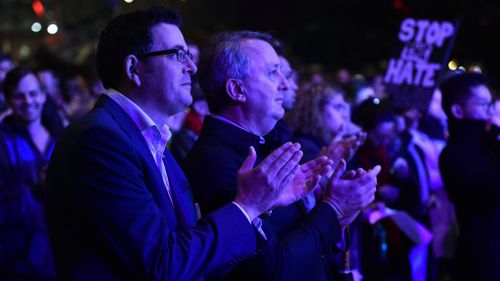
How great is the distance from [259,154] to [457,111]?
87.5 inches

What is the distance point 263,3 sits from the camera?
20.2 meters

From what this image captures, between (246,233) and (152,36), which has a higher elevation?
(152,36)

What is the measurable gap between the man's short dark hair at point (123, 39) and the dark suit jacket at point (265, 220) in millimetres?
617

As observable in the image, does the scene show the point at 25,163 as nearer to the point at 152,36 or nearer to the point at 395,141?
the point at 152,36

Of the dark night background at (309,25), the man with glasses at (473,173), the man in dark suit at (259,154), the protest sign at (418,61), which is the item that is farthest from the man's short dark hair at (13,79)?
the dark night background at (309,25)

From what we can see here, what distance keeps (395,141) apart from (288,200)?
387 centimetres

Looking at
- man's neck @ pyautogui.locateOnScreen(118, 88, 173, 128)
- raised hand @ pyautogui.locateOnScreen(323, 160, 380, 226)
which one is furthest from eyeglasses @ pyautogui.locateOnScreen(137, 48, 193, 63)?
raised hand @ pyautogui.locateOnScreen(323, 160, 380, 226)

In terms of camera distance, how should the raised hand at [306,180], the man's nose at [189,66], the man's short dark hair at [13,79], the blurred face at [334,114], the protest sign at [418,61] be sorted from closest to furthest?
the man's nose at [189,66]
the raised hand at [306,180]
the man's short dark hair at [13,79]
the blurred face at [334,114]
the protest sign at [418,61]

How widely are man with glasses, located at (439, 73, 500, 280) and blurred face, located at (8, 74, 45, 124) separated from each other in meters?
3.12

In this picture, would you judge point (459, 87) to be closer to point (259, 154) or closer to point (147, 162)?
point (259, 154)

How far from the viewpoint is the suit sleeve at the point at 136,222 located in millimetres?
2057

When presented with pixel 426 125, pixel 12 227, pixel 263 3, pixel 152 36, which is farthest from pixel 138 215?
pixel 263 3

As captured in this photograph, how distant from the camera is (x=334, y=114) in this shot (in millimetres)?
5672

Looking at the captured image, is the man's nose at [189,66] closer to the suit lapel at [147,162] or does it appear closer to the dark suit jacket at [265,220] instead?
the suit lapel at [147,162]
